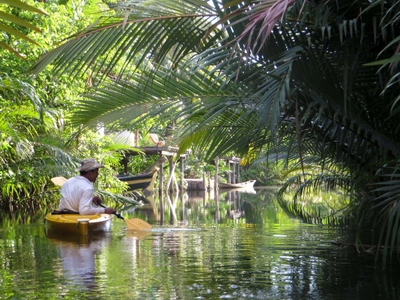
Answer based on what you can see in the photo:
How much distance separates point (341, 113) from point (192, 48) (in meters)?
1.46

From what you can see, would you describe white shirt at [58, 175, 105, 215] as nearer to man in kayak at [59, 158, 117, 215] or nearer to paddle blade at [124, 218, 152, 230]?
man in kayak at [59, 158, 117, 215]

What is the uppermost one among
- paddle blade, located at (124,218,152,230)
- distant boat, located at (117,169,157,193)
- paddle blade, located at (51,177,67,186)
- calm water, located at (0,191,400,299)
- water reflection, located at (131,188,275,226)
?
distant boat, located at (117,169,157,193)

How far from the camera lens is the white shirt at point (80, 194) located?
9.85 m

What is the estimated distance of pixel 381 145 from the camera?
5.84 meters

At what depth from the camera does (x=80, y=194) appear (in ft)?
32.5

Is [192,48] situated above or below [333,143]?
above

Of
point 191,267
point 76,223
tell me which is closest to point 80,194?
point 76,223

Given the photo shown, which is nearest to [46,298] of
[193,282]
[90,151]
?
[193,282]

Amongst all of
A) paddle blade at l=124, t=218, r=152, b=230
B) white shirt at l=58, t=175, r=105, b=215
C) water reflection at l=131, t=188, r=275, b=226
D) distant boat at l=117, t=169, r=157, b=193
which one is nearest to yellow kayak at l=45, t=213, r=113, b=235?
white shirt at l=58, t=175, r=105, b=215

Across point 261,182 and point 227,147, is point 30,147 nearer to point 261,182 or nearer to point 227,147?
point 227,147

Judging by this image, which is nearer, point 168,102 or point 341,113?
point 341,113

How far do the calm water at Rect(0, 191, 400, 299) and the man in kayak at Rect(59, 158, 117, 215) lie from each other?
48 centimetres

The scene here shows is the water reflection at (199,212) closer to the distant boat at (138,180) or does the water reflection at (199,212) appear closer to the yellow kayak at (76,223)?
the yellow kayak at (76,223)

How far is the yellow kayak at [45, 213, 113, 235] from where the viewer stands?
31.5 feet
